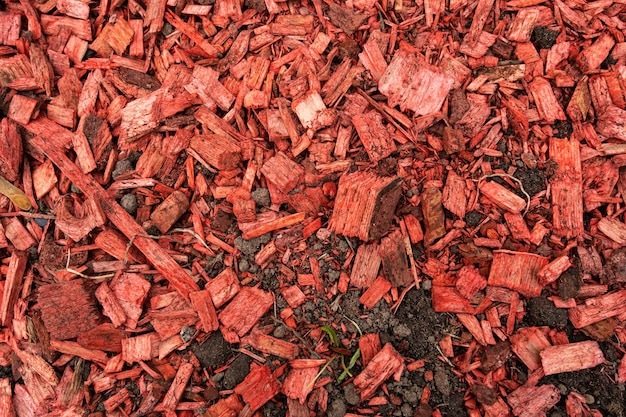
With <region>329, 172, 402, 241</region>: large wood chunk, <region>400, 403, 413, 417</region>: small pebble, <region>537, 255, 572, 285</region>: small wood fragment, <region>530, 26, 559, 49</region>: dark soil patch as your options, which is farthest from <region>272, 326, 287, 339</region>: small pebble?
<region>530, 26, 559, 49</region>: dark soil patch

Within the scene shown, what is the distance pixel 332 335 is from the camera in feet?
8.82

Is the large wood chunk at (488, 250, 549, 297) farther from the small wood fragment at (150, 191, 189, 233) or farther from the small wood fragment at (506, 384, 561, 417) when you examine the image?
the small wood fragment at (150, 191, 189, 233)

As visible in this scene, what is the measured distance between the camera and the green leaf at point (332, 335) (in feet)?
8.82

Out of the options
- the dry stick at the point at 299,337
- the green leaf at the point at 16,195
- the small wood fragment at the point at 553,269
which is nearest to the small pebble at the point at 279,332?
the dry stick at the point at 299,337

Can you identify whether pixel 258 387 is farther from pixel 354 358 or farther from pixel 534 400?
pixel 534 400

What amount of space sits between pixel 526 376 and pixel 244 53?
2.68m

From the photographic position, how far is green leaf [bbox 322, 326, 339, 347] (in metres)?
2.69

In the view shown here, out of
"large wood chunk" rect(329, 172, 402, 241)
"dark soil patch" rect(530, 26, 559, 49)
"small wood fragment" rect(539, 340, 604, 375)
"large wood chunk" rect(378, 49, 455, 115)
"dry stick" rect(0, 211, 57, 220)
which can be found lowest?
"small wood fragment" rect(539, 340, 604, 375)

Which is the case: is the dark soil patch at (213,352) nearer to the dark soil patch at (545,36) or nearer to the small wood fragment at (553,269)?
the small wood fragment at (553,269)

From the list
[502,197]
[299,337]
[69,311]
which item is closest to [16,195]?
[69,311]

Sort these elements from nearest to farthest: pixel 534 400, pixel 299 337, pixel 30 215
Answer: pixel 534 400 < pixel 299 337 < pixel 30 215

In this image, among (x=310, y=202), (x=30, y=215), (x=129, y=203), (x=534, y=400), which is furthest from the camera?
(x=30, y=215)

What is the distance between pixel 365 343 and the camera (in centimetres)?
267

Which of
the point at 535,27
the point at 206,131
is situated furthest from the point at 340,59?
the point at 535,27
